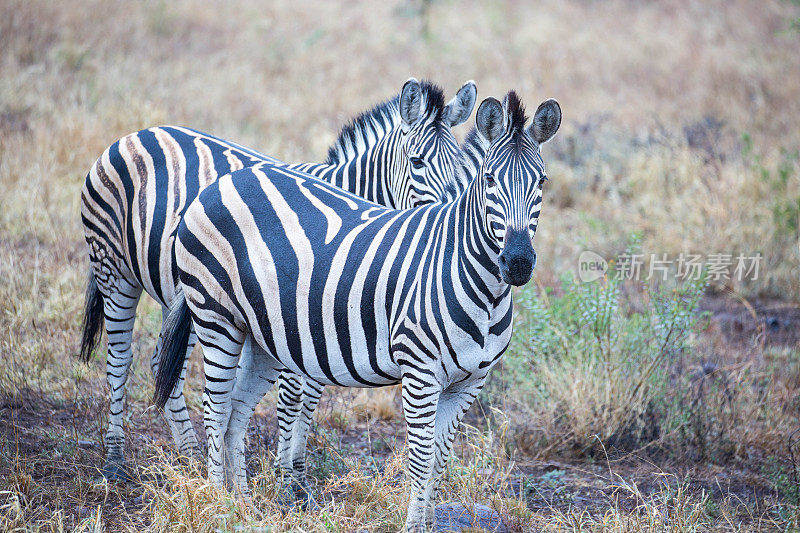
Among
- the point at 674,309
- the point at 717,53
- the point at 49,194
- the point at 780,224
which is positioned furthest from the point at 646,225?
the point at 717,53

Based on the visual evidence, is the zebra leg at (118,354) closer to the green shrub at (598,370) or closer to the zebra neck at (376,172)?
the zebra neck at (376,172)

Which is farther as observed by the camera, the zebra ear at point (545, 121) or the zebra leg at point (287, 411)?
the zebra leg at point (287, 411)

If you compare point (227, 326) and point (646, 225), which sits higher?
point (646, 225)

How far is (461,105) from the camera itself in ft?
16.1

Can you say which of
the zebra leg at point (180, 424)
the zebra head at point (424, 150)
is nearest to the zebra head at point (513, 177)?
the zebra head at point (424, 150)

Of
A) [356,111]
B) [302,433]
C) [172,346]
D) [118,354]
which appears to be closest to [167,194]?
[172,346]

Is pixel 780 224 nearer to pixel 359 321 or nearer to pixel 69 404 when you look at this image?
pixel 359 321

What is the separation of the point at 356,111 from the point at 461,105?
7.27 metres

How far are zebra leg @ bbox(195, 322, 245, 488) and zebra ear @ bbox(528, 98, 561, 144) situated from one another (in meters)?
1.73

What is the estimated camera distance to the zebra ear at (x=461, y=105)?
4793 mm

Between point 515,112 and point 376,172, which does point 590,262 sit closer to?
point 376,172

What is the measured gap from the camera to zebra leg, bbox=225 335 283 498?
12.5 ft

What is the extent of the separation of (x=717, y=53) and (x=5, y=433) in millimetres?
14586

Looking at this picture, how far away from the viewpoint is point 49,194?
7656 millimetres
